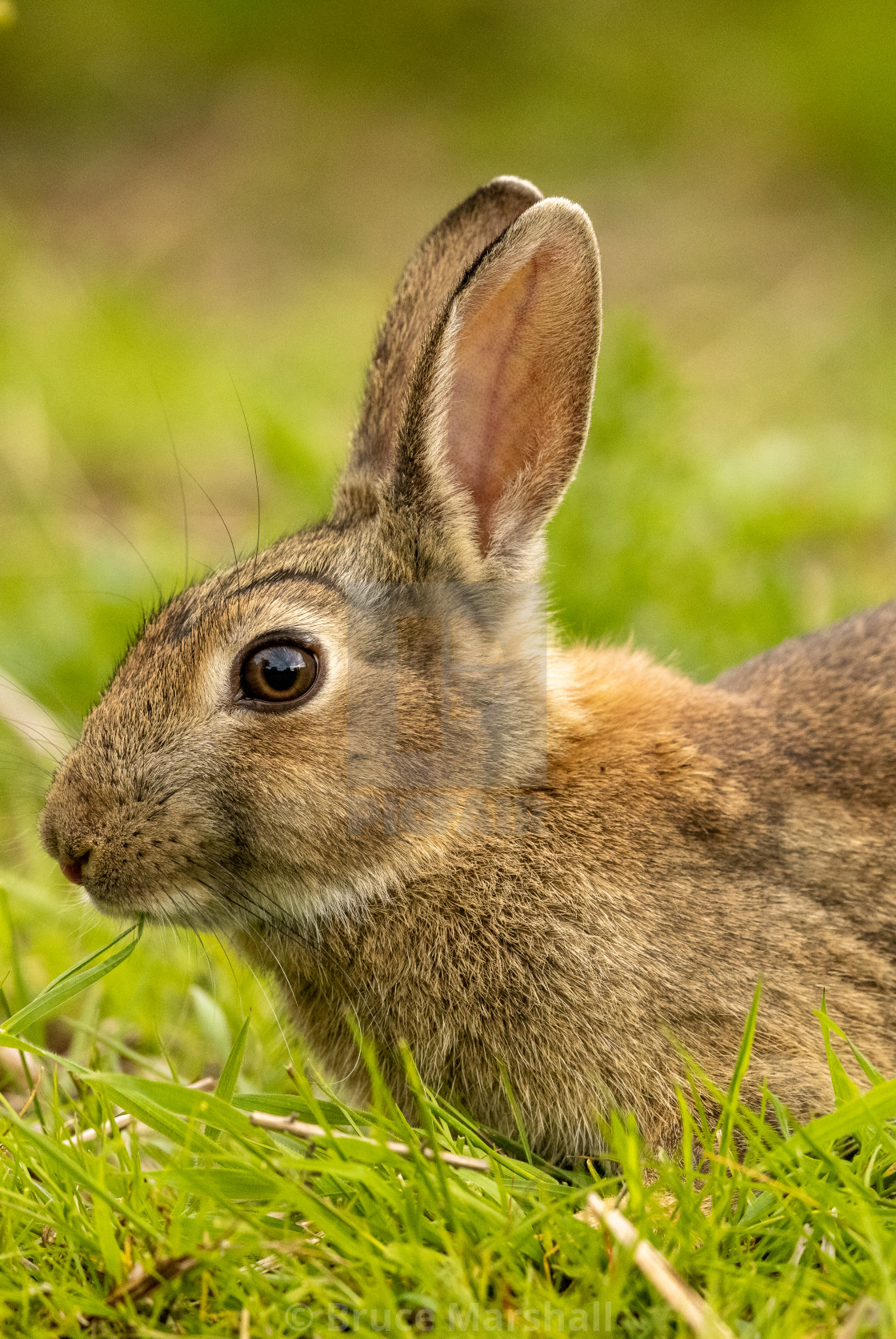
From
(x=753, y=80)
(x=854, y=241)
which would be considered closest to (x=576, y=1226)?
(x=854, y=241)

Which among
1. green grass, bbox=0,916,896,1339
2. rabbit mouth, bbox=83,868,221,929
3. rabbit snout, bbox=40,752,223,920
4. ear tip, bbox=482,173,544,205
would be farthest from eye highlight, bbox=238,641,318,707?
ear tip, bbox=482,173,544,205

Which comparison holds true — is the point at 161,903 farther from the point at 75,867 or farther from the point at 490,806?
the point at 490,806

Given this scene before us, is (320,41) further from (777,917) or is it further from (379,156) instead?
(777,917)

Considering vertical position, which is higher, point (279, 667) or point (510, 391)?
point (510, 391)

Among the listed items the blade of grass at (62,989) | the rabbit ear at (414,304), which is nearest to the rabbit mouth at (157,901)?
the blade of grass at (62,989)

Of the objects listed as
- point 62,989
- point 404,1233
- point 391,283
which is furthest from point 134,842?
point 391,283
